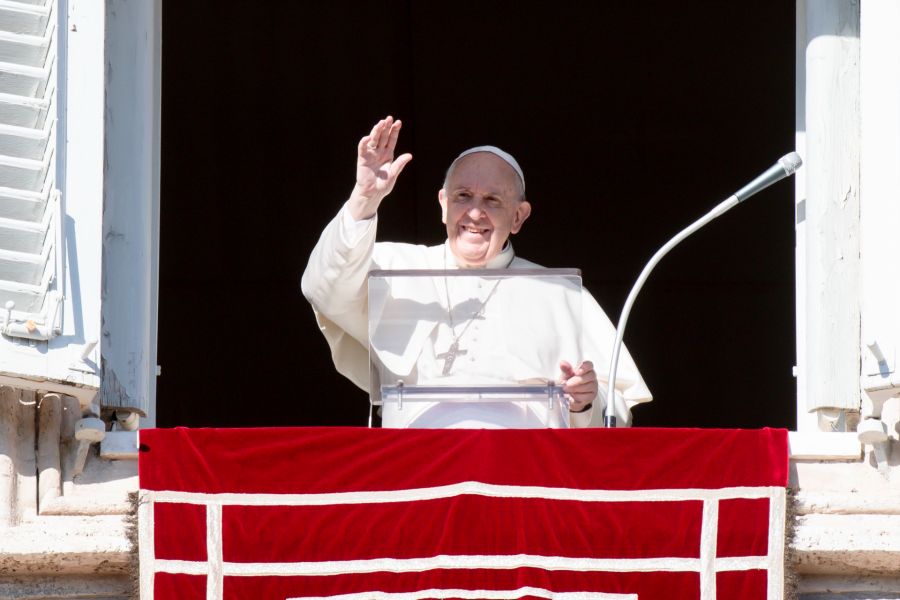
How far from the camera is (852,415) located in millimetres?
4824

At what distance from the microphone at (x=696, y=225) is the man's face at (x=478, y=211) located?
48cm

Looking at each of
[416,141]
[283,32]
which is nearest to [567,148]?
[416,141]

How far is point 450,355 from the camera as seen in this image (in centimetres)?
474

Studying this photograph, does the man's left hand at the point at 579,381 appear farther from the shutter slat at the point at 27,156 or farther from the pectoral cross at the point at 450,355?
the shutter slat at the point at 27,156

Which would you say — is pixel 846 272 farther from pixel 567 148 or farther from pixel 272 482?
pixel 567 148

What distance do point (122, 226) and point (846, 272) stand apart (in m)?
1.56

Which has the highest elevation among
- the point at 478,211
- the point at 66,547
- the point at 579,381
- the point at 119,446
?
the point at 478,211

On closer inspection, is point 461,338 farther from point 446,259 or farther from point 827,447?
point 827,447

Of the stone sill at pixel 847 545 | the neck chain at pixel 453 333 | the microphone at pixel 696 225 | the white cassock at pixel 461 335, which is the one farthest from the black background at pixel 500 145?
the stone sill at pixel 847 545

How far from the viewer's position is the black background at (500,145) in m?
8.08

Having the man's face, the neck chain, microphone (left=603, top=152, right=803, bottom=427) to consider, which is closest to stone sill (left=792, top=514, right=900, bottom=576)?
microphone (left=603, top=152, right=803, bottom=427)

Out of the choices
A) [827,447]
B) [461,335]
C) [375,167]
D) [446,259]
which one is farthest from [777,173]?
[446,259]

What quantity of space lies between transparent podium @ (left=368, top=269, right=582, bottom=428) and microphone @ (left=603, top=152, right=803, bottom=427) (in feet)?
0.39

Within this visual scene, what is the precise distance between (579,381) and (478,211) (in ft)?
2.33
